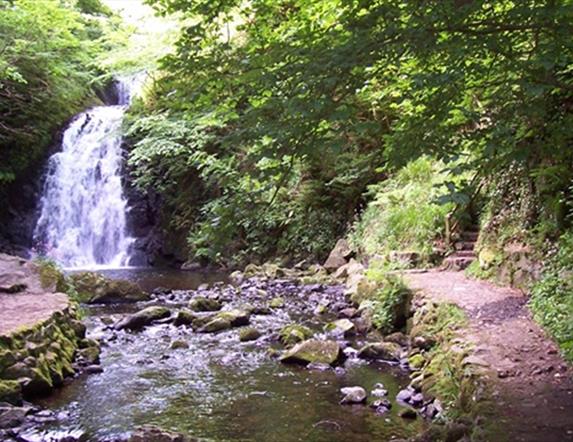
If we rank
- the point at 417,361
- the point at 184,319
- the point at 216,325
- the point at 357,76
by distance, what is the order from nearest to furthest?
the point at 357,76 < the point at 417,361 < the point at 216,325 < the point at 184,319

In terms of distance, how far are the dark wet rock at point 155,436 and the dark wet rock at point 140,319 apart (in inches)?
179

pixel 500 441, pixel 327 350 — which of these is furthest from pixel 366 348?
pixel 500 441

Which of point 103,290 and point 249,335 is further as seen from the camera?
point 103,290

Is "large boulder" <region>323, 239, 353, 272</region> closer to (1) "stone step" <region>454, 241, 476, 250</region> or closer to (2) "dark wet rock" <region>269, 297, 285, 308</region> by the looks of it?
(2) "dark wet rock" <region>269, 297, 285, 308</region>

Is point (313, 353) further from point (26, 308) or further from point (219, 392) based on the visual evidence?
point (26, 308)

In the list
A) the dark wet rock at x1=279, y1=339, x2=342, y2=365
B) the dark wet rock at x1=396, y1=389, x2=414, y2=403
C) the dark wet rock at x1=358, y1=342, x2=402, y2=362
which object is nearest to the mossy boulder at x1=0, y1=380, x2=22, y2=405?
the dark wet rock at x1=279, y1=339, x2=342, y2=365

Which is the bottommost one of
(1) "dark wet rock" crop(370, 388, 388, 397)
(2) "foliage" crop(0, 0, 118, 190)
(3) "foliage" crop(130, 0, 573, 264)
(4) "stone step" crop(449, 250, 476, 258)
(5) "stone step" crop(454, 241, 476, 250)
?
(1) "dark wet rock" crop(370, 388, 388, 397)

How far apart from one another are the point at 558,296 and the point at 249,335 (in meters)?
4.15

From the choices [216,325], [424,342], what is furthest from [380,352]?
[216,325]

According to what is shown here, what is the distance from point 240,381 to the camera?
258 inches

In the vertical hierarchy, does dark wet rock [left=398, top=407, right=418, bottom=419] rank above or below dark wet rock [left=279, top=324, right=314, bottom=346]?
below

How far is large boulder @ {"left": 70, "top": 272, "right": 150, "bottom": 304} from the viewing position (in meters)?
11.5

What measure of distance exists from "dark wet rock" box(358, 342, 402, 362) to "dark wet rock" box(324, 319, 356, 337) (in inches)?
43.7

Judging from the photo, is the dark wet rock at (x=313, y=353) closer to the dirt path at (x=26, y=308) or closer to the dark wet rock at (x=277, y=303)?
the dirt path at (x=26, y=308)
